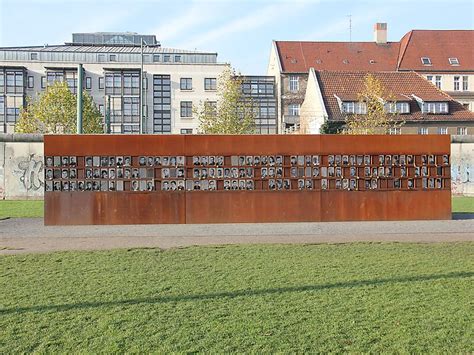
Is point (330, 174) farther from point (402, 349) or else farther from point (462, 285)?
point (402, 349)

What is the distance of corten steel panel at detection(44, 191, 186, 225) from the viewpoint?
1767cm

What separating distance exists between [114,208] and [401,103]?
130ft

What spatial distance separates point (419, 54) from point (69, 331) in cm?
6880

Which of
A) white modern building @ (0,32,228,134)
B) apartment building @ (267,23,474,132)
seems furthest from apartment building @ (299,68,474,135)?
white modern building @ (0,32,228,134)

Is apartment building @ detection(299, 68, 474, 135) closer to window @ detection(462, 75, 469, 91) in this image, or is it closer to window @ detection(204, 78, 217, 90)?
window @ detection(204, 78, 217, 90)

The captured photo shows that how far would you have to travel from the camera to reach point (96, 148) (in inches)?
698

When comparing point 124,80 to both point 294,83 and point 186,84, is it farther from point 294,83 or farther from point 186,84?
point 294,83

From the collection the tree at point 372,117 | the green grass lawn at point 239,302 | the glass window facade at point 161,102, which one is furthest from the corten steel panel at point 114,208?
the glass window facade at point 161,102

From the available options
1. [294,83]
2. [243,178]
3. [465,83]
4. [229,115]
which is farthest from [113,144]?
[465,83]

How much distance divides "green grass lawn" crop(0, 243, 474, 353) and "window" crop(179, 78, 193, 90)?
56845mm

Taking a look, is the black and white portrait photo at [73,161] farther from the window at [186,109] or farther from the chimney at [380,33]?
the chimney at [380,33]

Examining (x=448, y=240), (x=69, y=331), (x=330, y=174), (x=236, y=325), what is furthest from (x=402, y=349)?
(x=330, y=174)

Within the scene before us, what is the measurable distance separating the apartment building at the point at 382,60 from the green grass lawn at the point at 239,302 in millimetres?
56651

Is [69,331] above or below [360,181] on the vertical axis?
below
